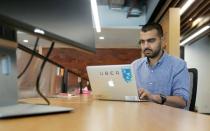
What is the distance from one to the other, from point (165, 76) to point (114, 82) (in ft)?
3.04

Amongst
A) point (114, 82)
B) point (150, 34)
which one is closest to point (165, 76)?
point (150, 34)

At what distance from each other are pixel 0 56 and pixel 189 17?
655 cm

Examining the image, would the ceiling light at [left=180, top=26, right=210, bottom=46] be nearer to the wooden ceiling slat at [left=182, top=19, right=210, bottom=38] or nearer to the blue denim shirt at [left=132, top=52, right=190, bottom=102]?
the wooden ceiling slat at [left=182, top=19, right=210, bottom=38]

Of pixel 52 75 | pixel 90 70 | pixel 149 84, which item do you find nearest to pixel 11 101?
pixel 90 70

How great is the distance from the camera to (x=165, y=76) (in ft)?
8.19

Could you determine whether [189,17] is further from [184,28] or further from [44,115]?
[44,115]

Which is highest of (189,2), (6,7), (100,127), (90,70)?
(189,2)

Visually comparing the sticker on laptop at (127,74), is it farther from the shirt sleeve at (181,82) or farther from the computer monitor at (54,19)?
the shirt sleeve at (181,82)

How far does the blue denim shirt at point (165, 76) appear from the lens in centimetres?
231

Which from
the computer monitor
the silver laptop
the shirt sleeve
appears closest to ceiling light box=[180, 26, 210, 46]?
the shirt sleeve

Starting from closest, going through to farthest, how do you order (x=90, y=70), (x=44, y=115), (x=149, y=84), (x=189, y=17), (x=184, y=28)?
1. (x=44, y=115)
2. (x=90, y=70)
3. (x=149, y=84)
4. (x=189, y=17)
5. (x=184, y=28)

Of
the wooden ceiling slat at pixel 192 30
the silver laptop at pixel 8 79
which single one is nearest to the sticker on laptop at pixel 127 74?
the silver laptop at pixel 8 79

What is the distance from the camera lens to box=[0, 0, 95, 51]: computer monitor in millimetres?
703

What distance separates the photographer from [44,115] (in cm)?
80
